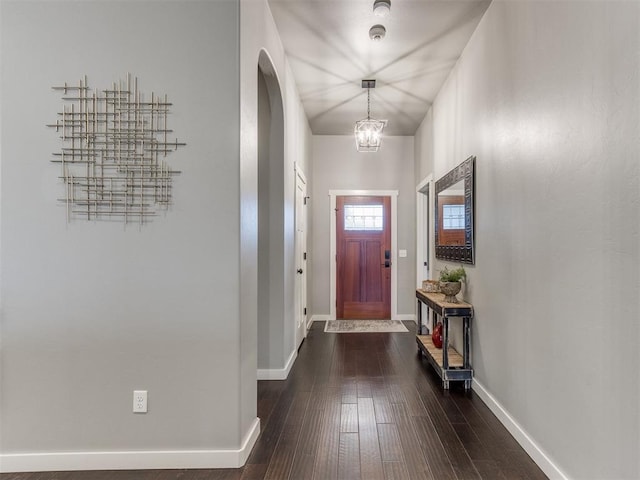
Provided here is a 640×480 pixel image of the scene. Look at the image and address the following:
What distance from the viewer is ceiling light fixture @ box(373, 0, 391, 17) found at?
8.49 feet

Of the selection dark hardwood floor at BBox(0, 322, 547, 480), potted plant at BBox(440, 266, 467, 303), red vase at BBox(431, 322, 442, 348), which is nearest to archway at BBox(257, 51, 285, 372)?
dark hardwood floor at BBox(0, 322, 547, 480)

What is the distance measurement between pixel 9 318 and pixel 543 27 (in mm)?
3333

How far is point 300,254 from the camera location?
4.41 m

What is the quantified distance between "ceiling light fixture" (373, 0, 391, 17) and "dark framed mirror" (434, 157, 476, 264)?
4.42 ft

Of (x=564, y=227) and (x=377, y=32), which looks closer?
(x=564, y=227)

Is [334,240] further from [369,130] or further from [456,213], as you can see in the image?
[456,213]

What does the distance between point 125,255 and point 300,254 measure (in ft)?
8.32

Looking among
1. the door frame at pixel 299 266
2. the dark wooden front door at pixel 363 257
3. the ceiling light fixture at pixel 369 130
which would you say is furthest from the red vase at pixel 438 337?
the dark wooden front door at pixel 363 257

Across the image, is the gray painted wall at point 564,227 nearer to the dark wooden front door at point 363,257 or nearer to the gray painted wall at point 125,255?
the gray painted wall at point 125,255

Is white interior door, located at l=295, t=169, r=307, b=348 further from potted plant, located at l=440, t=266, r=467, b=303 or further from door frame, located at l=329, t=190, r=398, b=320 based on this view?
potted plant, located at l=440, t=266, r=467, b=303

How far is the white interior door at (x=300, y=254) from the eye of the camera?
164 inches

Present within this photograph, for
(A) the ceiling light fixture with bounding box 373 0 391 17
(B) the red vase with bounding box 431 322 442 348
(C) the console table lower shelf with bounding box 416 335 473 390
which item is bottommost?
(C) the console table lower shelf with bounding box 416 335 473 390

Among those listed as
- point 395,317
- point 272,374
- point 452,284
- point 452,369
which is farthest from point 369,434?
point 395,317

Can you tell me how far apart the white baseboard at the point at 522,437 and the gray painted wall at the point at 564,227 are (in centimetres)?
4
